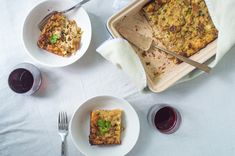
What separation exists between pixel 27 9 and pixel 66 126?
369mm

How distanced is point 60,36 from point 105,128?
30 centimetres

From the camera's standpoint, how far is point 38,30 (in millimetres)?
1191

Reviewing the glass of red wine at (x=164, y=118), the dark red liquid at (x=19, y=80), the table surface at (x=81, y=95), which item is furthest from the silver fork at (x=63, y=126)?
the glass of red wine at (x=164, y=118)

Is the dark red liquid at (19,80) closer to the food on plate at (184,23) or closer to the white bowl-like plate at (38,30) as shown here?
the white bowl-like plate at (38,30)

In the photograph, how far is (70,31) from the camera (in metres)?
1.18

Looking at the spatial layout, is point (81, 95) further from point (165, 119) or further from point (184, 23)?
point (184, 23)

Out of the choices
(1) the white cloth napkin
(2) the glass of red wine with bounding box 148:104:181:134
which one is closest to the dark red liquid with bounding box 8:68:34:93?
(1) the white cloth napkin

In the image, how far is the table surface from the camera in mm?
1182

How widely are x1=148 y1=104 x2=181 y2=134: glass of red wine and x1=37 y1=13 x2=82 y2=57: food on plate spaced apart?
296 mm

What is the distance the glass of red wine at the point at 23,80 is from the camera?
1.14 m

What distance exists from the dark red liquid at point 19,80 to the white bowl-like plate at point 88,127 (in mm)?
167

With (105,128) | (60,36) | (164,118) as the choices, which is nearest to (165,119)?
(164,118)

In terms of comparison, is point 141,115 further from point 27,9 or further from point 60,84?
point 27,9

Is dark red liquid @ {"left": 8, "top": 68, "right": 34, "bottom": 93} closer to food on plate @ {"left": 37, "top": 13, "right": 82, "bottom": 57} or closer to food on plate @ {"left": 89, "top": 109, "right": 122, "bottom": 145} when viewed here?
food on plate @ {"left": 37, "top": 13, "right": 82, "bottom": 57}
